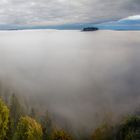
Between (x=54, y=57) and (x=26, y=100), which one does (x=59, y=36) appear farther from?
(x=26, y=100)

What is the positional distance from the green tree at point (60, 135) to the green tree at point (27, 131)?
0.28m

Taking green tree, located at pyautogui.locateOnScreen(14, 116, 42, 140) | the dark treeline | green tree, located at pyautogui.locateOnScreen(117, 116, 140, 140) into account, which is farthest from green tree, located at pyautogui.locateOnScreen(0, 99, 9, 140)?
green tree, located at pyautogui.locateOnScreen(117, 116, 140, 140)

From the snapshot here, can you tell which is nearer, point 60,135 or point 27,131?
point 27,131

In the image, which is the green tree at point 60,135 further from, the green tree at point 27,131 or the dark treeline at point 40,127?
the green tree at point 27,131

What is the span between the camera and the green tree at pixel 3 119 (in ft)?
15.9

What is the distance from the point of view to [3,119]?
5.10 meters

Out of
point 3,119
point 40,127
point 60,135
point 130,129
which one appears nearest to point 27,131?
point 40,127

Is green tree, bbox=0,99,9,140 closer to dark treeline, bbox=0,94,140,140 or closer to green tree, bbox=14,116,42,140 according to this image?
dark treeline, bbox=0,94,140,140

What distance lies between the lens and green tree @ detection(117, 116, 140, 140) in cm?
430

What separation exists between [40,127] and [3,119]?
670 millimetres

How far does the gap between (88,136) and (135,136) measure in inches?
45.2

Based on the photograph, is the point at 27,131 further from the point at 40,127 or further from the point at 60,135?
the point at 60,135

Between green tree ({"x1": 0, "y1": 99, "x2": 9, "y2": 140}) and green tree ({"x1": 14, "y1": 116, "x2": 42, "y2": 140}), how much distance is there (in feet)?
0.76

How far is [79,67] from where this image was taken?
202 inches
